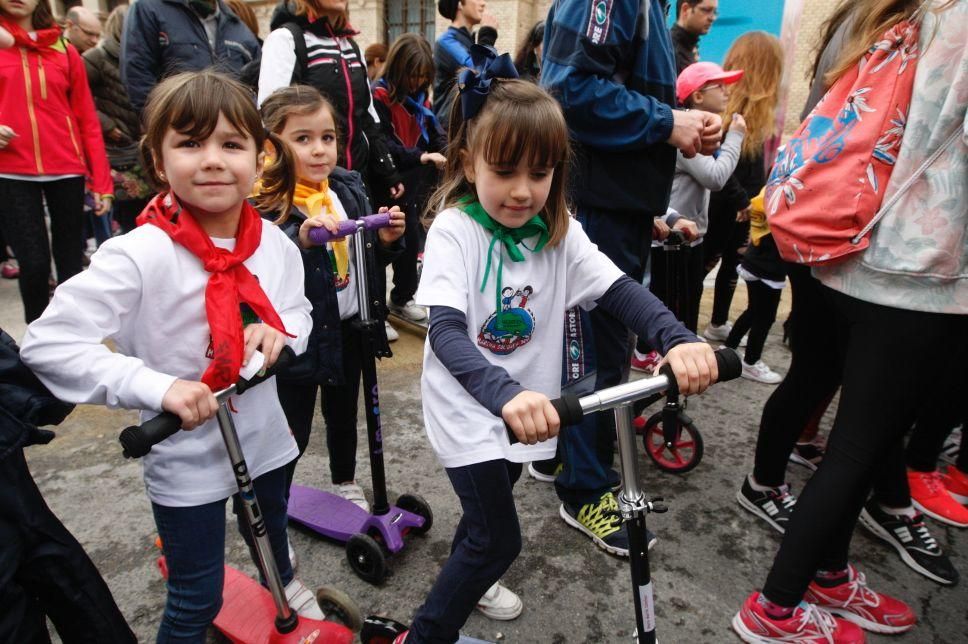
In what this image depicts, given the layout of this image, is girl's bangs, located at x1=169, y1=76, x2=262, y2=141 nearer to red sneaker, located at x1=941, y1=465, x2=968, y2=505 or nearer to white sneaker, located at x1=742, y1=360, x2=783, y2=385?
red sneaker, located at x1=941, y1=465, x2=968, y2=505

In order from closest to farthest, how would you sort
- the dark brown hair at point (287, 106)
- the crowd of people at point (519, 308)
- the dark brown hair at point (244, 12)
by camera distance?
the crowd of people at point (519, 308) → the dark brown hair at point (287, 106) → the dark brown hair at point (244, 12)

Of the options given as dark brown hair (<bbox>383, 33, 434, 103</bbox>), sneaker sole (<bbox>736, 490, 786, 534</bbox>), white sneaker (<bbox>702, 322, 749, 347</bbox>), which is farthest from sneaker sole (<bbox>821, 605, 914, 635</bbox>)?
dark brown hair (<bbox>383, 33, 434, 103</bbox>)

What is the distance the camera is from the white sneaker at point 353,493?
8.91 ft

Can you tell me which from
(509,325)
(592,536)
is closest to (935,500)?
(592,536)

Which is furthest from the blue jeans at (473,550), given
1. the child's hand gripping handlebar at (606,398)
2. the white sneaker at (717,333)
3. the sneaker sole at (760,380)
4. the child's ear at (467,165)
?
the white sneaker at (717,333)

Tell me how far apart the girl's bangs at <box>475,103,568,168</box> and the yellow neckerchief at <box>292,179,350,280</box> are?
2.42ft

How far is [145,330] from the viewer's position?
1.50 metres

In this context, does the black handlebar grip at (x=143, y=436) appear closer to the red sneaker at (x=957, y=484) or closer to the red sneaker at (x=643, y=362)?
the red sneaker at (x=957, y=484)

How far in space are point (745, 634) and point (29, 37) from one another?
441 cm

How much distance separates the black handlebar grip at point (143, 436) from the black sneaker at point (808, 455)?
2.97 metres

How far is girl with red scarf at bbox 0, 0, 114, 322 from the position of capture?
3.42 metres

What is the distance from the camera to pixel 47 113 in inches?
141

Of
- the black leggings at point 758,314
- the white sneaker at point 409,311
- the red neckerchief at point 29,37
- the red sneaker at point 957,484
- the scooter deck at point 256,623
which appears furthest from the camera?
the white sneaker at point 409,311

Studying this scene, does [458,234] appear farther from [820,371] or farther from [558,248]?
[820,371]
